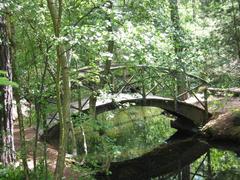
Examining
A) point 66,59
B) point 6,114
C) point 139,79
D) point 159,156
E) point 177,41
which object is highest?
point 177,41

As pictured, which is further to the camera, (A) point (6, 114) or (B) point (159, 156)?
(B) point (159, 156)

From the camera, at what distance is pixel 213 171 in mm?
10000

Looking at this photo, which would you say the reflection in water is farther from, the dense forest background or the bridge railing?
the bridge railing

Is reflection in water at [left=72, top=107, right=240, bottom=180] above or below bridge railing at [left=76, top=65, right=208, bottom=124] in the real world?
below

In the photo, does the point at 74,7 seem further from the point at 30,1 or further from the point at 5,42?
the point at 5,42

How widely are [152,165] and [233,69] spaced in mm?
4711

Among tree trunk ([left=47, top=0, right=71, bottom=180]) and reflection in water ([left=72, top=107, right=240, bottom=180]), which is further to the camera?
reflection in water ([left=72, top=107, right=240, bottom=180])

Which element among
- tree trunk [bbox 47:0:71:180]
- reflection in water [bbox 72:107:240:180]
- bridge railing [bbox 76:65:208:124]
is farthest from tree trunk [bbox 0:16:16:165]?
reflection in water [bbox 72:107:240:180]

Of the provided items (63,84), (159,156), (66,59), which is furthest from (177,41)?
(159,156)

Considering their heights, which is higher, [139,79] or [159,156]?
[139,79]

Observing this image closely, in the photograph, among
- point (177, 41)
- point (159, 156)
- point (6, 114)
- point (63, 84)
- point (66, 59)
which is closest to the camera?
point (63, 84)

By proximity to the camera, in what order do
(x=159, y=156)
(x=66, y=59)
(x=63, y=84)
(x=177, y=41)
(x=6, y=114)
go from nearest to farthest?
(x=63, y=84) → (x=66, y=59) → (x=6, y=114) → (x=177, y=41) → (x=159, y=156)

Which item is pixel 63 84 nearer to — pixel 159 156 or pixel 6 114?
pixel 6 114

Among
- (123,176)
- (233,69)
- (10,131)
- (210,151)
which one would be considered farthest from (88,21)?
(233,69)
